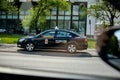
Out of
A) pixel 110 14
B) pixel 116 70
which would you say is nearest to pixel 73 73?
pixel 116 70

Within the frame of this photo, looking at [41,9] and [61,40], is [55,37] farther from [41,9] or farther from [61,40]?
[41,9]

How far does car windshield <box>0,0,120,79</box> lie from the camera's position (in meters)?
1.61

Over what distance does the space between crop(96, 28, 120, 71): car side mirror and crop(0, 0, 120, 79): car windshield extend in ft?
0.26

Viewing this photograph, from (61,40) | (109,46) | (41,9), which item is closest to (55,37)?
(61,40)

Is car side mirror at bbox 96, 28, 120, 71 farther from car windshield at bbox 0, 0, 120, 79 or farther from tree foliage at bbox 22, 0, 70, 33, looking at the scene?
tree foliage at bbox 22, 0, 70, 33

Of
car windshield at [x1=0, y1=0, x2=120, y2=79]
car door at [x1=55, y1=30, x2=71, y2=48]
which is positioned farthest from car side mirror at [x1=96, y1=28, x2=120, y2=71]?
car door at [x1=55, y1=30, x2=71, y2=48]

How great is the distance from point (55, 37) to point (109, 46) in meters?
8.50

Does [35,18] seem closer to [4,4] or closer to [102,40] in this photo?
[4,4]

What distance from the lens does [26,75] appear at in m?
1.42

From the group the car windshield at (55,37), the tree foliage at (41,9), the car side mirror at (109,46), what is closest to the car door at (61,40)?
the car windshield at (55,37)

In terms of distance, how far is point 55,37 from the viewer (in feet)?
32.0

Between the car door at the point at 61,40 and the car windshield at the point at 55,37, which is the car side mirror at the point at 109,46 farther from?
the car door at the point at 61,40

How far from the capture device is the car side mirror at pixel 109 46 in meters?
1.26

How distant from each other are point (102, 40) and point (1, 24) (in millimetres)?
33657
